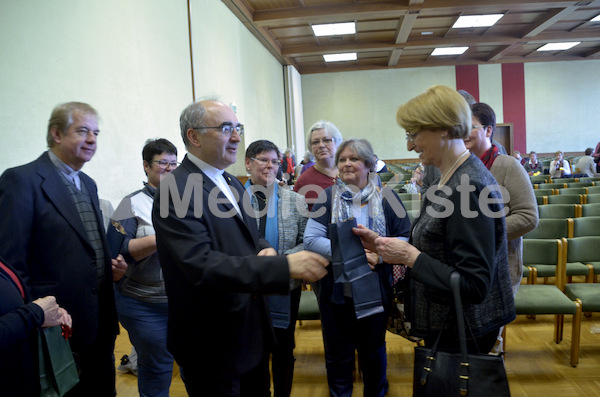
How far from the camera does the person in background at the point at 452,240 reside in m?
1.22

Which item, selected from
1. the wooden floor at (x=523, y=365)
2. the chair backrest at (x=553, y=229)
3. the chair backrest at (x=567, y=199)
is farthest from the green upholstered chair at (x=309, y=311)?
the chair backrest at (x=567, y=199)

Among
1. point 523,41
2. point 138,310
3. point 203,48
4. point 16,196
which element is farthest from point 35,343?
point 523,41

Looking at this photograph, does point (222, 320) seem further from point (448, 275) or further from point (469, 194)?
point (469, 194)

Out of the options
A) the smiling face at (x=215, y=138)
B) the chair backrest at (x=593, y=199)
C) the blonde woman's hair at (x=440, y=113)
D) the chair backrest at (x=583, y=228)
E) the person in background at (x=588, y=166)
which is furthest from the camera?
the person in background at (x=588, y=166)

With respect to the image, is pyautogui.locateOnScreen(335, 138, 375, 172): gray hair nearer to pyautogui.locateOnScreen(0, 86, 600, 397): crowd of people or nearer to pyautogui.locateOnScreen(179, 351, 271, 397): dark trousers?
pyautogui.locateOnScreen(0, 86, 600, 397): crowd of people

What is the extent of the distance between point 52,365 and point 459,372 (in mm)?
1255

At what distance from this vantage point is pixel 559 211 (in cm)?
450

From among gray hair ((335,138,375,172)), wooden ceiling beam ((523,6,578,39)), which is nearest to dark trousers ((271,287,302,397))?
gray hair ((335,138,375,172))

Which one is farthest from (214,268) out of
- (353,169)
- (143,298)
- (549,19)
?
(549,19)

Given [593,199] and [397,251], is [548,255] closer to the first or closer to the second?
[397,251]

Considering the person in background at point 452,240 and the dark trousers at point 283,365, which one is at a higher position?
the person in background at point 452,240

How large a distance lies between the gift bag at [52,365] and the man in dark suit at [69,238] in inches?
7.6

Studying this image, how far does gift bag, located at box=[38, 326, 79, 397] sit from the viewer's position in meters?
1.31

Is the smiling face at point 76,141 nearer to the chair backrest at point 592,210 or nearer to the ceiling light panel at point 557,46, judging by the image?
the chair backrest at point 592,210
